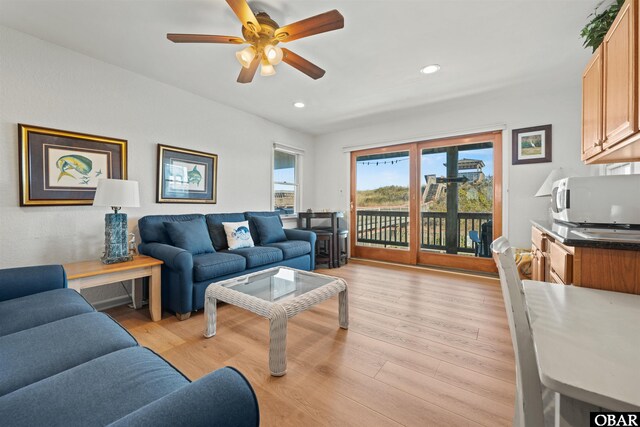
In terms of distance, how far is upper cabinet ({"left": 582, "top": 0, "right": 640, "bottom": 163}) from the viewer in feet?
4.16

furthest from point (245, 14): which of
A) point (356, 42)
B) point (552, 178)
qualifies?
point (552, 178)

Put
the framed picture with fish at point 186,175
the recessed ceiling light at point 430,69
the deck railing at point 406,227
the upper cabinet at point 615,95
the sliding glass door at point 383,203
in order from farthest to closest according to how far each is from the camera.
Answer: the sliding glass door at point 383,203 → the deck railing at point 406,227 → the framed picture with fish at point 186,175 → the recessed ceiling light at point 430,69 → the upper cabinet at point 615,95

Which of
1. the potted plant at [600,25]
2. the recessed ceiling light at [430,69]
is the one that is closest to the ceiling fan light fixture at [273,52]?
the recessed ceiling light at [430,69]

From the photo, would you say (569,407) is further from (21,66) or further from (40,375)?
(21,66)

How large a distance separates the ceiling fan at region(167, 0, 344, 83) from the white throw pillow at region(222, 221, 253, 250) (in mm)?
1844

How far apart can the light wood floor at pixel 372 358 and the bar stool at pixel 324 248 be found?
4.78 ft

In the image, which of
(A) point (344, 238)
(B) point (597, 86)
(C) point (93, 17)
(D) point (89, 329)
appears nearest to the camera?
(D) point (89, 329)

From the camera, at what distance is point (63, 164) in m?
2.36

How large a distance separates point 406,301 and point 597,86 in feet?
7.42

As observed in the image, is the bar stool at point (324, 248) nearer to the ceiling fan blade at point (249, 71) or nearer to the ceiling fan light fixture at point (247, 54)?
the ceiling fan blade at point (249, 71)

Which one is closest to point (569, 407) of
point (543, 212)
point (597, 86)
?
point (597, 86)

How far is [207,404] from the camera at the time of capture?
24.5 inches

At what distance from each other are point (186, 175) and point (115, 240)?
1198 millimetres

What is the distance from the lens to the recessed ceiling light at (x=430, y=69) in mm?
2623
